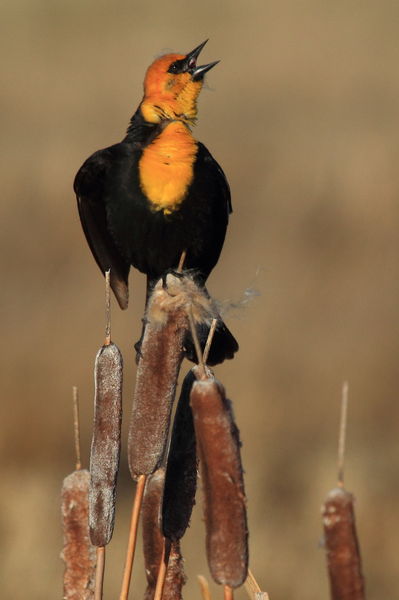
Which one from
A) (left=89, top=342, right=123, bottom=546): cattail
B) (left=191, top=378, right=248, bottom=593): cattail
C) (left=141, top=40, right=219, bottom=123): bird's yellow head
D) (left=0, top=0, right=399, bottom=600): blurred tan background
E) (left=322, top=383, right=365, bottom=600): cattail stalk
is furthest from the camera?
(left=0, top=0, right=399, bottom=600): blurred tan background

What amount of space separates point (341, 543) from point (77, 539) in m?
0.62

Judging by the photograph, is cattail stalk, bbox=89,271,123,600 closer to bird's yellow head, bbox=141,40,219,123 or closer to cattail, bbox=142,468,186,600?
cattail, bbox=142,468,186,600

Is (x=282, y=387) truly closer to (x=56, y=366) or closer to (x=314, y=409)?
(x=314, y=409)

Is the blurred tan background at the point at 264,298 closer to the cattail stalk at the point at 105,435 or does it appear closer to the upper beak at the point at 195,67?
the cattail stalk at the point at 105,435

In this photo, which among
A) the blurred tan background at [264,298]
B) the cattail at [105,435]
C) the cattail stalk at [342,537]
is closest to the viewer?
the cattail stalk at [342,537]

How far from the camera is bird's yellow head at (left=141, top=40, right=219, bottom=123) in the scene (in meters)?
3.21

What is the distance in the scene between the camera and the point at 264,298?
623 cm

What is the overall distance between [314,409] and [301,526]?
3.12ft

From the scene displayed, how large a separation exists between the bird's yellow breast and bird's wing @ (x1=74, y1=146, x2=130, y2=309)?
19 cm

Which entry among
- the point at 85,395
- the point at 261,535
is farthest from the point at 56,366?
the point at 261,535

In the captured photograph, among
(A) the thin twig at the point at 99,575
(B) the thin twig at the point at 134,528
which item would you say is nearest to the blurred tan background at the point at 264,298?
(B) the thin twig at the point at 134,528

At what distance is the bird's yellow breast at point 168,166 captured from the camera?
3.10 metres

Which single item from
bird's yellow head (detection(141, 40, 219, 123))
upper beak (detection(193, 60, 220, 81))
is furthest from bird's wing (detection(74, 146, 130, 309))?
upper beak (detection(193, 60, 220, 81))

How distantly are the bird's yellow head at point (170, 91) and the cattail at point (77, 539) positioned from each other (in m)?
1.49
